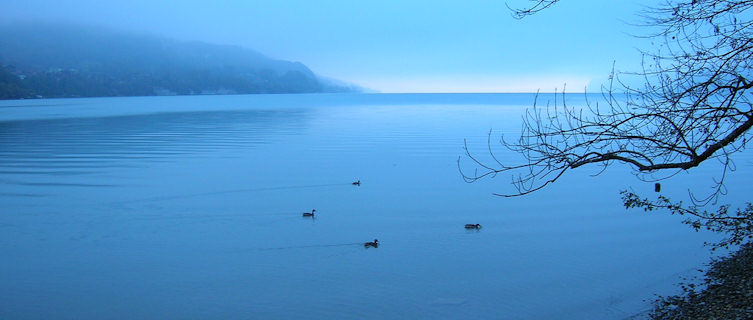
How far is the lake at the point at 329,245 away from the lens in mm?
11078

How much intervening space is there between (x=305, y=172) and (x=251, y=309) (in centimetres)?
1650

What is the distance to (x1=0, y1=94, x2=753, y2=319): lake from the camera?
36.3 ft

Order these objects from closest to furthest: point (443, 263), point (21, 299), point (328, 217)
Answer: point (21, 299)
point (443, 263)
point (328, 217)

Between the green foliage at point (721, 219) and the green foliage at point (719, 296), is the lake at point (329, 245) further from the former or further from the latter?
the green foliage at point (721, 219)

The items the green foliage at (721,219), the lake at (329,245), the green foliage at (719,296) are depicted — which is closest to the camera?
the green foliage at (719,296)

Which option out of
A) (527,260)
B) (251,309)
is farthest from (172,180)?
(527,260)

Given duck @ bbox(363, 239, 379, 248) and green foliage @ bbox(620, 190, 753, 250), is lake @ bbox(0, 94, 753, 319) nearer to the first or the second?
duck @ bbox(363, 239, 379, 248)

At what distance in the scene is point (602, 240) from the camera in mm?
15070

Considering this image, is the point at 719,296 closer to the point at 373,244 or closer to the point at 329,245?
the point at 373,244

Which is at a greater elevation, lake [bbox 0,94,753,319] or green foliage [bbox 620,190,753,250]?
green foliage [bbox 620,190,753,250]

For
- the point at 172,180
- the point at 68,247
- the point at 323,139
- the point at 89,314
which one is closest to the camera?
the point at 89,314

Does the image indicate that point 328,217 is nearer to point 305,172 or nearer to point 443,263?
point 443,263

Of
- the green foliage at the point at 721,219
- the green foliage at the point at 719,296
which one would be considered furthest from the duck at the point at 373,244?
the green foliage at the point at 719,296

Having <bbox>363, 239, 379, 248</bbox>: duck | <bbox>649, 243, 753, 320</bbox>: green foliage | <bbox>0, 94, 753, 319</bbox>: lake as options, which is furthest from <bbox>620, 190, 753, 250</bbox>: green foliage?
<bbox>363, 239, 379, 248</bbox>: duck
